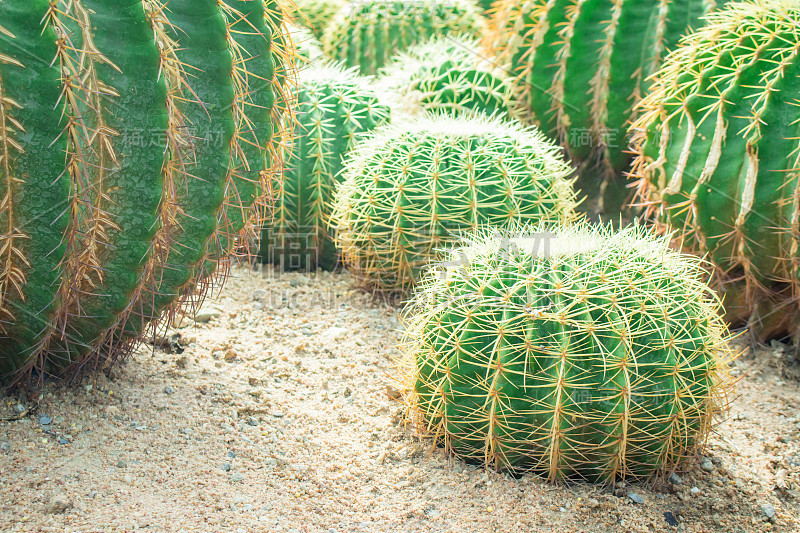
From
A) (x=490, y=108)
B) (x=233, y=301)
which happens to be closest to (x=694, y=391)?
(x=233, y=301)

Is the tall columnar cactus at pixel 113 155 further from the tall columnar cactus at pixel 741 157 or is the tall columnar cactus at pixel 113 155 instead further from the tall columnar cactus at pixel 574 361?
the tall columnar cactus at pixel 741 157

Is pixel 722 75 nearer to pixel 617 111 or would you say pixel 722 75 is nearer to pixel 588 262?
pixel 617 111

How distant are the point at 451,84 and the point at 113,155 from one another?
287 cm

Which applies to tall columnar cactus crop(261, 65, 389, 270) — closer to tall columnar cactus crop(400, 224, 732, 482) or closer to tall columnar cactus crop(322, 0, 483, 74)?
tall columnar cactus crop(322, 0, 483, 74)

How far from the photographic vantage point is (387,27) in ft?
19.4

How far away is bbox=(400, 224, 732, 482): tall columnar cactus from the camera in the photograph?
87.7 inches

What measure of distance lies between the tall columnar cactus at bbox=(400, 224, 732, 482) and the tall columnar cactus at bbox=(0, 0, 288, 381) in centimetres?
90

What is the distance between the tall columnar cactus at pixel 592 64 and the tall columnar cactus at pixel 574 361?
2.07 metres

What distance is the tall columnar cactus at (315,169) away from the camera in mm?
4141

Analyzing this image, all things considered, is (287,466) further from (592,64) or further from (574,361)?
(592,64)

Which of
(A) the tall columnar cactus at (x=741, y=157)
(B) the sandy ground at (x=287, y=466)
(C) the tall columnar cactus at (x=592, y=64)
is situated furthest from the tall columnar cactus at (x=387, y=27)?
(B) the sandy ground at (x=287, y=466)

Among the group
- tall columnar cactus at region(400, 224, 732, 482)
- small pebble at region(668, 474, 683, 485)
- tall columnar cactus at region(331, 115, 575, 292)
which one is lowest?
small pebble at region(668, 474, 683, 485)

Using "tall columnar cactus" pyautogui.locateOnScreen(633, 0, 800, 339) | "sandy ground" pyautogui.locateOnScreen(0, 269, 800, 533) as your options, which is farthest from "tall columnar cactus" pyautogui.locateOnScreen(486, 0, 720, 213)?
"sandy ground" pyautogui.locateOnScreen(0, 269, 800, 533)

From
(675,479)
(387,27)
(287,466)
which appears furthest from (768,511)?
(387,27)
